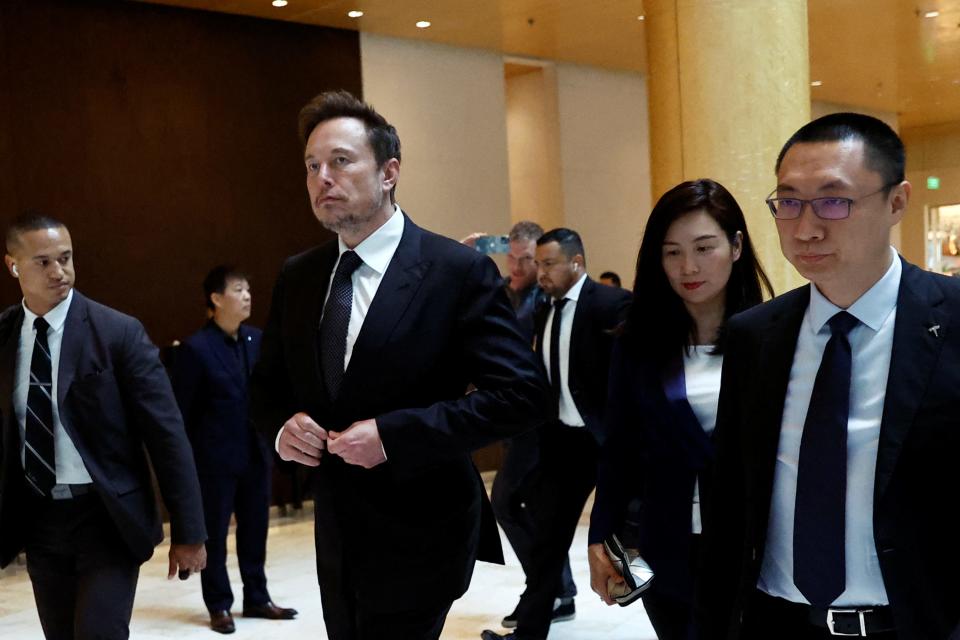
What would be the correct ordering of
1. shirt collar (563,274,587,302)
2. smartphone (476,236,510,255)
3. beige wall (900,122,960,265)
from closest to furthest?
shirt collar (563,274,587,302) < smartphone (476,236,510,255) < beige wall (900,122,960,265)

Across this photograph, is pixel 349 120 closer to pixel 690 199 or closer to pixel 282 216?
pixel 690 199

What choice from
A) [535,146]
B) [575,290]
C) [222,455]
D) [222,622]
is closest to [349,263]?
[575,290]

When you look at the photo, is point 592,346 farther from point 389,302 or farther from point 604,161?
point 604,161

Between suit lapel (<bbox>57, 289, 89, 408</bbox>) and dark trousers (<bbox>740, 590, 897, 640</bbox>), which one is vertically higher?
suit lapel (<bbox>57, 289, 89, 408</bbox>)

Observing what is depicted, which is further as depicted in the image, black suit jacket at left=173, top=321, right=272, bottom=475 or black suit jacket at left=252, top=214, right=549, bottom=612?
black suit jacket at left=173, top=321, right=272, bottom=475

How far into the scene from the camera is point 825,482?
2.03 metres

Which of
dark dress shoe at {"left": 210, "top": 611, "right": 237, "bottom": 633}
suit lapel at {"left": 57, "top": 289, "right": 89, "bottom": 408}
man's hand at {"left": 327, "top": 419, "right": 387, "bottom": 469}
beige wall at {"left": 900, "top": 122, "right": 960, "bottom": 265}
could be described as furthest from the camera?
beige wall at {"left": 900, "top": 122, "right": 960, "bottom": 265}

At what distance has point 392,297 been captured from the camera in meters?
2.85

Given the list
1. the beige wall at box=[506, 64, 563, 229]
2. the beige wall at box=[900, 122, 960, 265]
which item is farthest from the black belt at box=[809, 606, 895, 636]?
the beige wall at box=[900, 122, 960, 265]

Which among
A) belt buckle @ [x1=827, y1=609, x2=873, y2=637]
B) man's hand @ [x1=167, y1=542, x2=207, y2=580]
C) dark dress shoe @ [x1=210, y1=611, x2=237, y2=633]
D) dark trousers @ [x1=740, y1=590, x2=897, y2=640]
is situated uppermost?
belt buckle @ [x1=827, y1=609, x2=873, y2=637]

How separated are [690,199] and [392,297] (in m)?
0.93

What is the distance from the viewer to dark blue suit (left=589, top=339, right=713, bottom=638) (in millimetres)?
3084

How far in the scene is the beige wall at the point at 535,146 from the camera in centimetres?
1320

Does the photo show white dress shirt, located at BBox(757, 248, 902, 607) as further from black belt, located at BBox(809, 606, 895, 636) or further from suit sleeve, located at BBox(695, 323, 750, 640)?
suit sleeve, located at BBox(695, 323, 750, 640)
